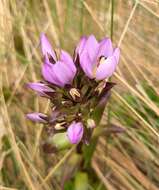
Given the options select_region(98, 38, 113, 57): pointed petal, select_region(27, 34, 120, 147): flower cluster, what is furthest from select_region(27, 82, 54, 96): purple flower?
select_region(98, 38, 113, 57): pointed petal

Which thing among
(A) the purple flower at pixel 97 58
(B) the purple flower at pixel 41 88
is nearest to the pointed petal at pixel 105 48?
(A) the purple flower at pixel 97 58

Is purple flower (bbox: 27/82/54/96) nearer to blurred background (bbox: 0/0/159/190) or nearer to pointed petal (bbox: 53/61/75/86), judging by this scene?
pointed petal (bbox: 53/61/75/86)

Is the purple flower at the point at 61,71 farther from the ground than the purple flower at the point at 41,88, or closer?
farther from the ground

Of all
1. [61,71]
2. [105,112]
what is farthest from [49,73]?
[105,112]

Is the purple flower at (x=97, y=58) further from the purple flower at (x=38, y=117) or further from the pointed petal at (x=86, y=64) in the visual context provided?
the purple flower at (x=38, y=117)

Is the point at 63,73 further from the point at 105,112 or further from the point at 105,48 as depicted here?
the point at 105,112

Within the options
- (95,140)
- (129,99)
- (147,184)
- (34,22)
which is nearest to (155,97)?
(129,99)
